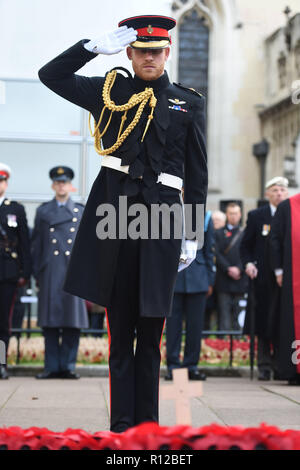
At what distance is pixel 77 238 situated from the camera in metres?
4.54

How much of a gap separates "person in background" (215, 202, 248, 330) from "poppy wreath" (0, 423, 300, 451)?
933cm

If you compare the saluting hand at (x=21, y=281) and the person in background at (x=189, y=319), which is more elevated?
the saluting hand at (x=21, y=281)

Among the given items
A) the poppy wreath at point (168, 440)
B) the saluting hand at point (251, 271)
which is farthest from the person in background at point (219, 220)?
the poppy wreath at point (168, 440)

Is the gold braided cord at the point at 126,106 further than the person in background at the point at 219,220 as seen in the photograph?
No

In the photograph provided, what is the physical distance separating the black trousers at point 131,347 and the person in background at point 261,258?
4.86m

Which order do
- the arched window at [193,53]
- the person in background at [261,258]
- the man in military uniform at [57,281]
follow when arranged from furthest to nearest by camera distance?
the arched window at [193,53], the person in background at [261,258], the man in military uniform at [57,281]

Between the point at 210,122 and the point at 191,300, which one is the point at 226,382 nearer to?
the point at 191,300

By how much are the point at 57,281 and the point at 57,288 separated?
7cm

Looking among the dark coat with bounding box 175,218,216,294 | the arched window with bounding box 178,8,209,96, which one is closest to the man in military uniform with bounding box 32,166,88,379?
the dark coat with bounding box 175,218,216,294

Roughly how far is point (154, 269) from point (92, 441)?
3.71 feet

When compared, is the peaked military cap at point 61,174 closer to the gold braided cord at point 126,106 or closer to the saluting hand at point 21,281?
Result: the saluting hand at point 21,281

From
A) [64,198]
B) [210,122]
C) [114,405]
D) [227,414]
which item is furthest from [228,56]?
[114,405]

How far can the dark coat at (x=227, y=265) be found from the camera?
12883mm

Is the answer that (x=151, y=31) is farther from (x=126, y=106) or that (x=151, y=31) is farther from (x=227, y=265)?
(x=227, y=265)
